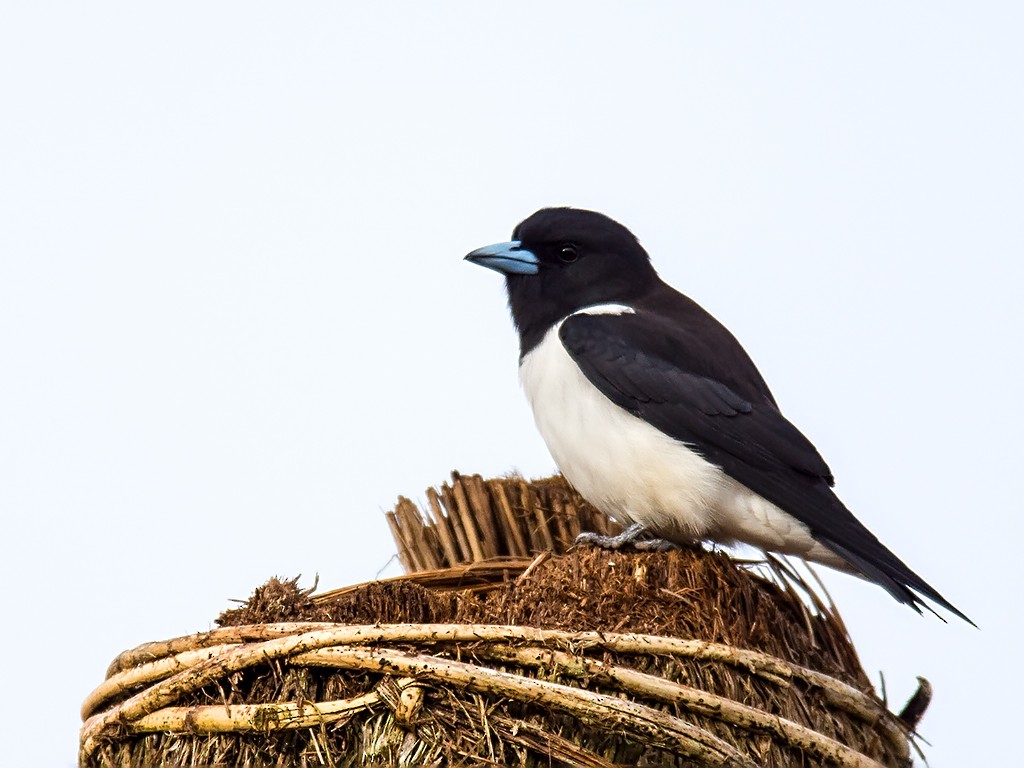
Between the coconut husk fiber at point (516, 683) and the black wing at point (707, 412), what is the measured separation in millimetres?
646

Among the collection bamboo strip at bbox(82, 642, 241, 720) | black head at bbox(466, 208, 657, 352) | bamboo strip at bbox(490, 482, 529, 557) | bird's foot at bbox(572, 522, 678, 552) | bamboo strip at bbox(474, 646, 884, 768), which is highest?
black head at bbox(466, 208, 657, 352)

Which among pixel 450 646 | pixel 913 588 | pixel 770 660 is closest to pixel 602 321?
pixel 913 588

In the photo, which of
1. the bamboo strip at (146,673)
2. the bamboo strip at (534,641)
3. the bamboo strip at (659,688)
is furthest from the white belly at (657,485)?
the bamboo strip at (146,673)

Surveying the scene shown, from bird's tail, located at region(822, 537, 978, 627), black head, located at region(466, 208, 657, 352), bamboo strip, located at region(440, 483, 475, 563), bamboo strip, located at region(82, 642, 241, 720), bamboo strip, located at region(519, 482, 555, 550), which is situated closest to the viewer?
bamboo strip, located at region(82, 642, 241, 720)

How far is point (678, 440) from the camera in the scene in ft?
16.1

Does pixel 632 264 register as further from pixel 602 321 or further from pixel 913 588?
pixel 913 588

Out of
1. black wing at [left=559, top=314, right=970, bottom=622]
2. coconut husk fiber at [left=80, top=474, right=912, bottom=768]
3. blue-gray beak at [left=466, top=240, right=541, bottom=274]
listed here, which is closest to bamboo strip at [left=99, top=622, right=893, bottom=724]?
coconut husk fiber at [left=80, top=474, right=912, bottom=768]

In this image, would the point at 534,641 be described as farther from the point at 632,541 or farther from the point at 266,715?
the point at 632,541

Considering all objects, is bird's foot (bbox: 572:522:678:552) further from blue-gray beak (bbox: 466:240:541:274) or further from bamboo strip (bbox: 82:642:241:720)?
bamboo strip (bbox: 82:642:241:720)

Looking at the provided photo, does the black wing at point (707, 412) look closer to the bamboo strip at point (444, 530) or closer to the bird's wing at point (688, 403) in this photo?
the bird's wing at point (688, 403)

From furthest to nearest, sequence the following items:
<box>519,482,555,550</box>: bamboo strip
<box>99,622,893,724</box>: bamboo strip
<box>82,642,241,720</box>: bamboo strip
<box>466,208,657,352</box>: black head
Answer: <box>466,208,657,352</box>: black head, <box>519,482,555,550</box>: bamboo strip, <box>82,642,241,720</box>: bamboo strip, <box>99,622,893,724</box>: bamboo strip

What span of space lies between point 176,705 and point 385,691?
573 mm

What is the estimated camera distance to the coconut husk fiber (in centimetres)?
310

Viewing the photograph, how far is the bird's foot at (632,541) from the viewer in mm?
4574
